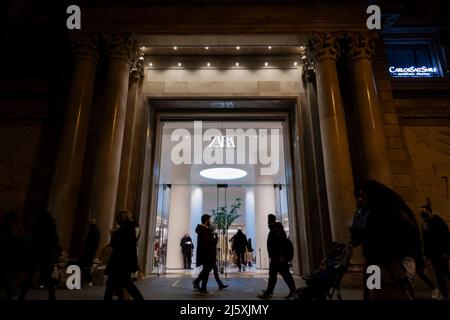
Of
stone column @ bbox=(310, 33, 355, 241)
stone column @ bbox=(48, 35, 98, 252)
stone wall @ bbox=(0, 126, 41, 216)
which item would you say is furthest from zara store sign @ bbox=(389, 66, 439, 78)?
stone wall @ bbox=(0, 126, 41, 216)

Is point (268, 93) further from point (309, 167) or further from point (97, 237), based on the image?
point (97, 237)

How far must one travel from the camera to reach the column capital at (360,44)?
8977 millimetres

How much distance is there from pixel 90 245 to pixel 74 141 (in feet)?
10.1

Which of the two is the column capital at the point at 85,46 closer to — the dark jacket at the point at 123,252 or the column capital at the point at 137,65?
the column capital at the point at 137,65

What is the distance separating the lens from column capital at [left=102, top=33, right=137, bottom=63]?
909 centimetres

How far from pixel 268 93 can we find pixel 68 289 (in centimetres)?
828

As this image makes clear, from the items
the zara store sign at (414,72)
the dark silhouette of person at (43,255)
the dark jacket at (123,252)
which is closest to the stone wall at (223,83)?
the zara store sign at (414,72)

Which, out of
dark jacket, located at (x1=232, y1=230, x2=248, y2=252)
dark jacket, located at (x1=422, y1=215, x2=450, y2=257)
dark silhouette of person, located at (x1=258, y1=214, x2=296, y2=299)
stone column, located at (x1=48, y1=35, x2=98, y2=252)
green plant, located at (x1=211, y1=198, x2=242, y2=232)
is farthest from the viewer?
green plant, located at (x1=211, y1=198, x2=242, y2=232)

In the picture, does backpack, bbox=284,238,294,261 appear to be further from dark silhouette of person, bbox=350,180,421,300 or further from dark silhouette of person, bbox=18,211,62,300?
dark silhouette of person, bbox=18,211,62,300

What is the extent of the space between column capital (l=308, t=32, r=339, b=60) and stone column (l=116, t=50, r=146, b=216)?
5.74 meters

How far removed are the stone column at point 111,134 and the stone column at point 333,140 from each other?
19.2 ft

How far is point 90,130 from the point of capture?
30.7ft

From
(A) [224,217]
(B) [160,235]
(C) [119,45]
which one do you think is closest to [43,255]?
(B) [160,235]

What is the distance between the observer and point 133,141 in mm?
9797
